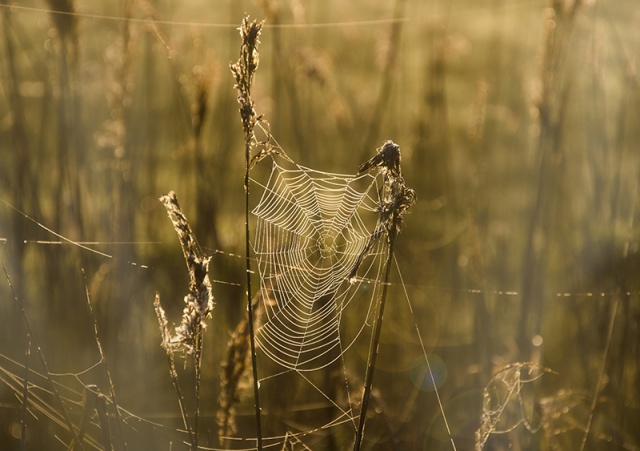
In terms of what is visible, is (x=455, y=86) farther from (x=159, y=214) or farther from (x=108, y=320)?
(x=108, y=320)

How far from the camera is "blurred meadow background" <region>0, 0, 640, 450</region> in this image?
2807 millimetres

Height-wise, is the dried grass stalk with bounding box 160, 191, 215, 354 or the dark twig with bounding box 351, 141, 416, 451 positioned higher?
the dark twig with bounding box 351, 141, 416, 451

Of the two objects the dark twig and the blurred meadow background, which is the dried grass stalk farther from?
the blurred meadow background

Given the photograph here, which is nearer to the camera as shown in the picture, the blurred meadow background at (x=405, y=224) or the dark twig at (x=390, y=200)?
the dark twig at (x=390, y=200)

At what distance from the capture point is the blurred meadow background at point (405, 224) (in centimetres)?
281

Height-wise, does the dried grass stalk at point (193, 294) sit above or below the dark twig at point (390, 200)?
below

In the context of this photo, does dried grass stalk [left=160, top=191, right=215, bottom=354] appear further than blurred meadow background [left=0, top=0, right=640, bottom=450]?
No

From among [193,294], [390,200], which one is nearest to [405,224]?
[390,200]

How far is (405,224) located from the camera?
93.7 inches

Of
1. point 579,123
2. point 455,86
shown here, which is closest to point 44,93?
point 579,123

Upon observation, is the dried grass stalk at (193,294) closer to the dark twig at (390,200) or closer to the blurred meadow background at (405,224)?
the dark twig at (390,200)

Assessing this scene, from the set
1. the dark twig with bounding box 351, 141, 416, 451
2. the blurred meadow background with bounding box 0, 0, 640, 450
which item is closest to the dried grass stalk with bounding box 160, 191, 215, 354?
the dark twig with bounding box 351, 141, 416, 451

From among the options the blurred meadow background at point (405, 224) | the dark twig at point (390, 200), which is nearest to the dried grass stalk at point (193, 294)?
the dark twig at point (390, 200)

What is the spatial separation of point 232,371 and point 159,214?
2195mm
